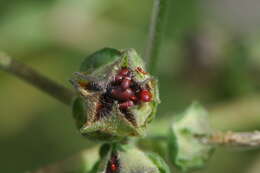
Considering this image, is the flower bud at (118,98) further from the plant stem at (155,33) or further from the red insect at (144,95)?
the plant stem at (155,33)

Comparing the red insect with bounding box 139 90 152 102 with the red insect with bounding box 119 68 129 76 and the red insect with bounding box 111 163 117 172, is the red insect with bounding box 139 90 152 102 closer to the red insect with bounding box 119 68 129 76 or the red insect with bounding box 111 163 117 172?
the red insect with bounding box 119 68 129 76

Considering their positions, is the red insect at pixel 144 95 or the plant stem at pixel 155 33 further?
the plant stem at pixel 155 33

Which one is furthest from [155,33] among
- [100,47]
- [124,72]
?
[100,47]

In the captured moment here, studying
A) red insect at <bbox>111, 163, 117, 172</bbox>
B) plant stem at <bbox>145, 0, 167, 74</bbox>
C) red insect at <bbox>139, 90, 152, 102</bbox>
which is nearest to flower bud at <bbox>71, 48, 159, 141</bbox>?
red insect at <bbox>139, 90, 152, 102</bbox>

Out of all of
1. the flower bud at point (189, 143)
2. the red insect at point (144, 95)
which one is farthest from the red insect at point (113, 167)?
the flower bud at point (189, 143)

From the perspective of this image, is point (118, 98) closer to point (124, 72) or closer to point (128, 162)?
point (124, 72)

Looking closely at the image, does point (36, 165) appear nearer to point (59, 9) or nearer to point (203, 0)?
point (59, 9)

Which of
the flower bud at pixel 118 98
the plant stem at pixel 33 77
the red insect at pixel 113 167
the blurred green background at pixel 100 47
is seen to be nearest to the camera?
the flower bud at pixel 118 98
